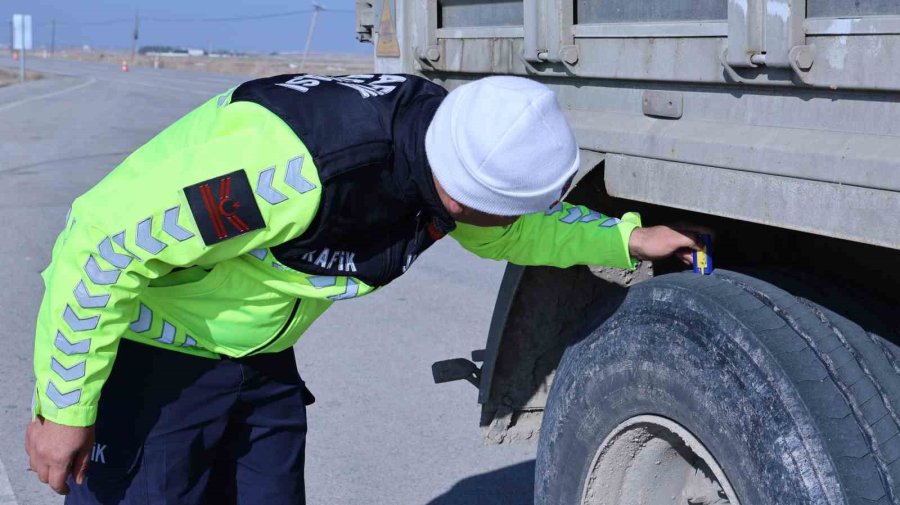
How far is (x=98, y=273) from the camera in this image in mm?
2139

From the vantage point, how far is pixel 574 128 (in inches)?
105

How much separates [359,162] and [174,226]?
346 millimetres

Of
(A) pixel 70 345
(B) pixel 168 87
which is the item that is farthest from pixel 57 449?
(B) pixel 168 87

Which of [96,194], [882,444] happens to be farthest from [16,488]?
[882,444]

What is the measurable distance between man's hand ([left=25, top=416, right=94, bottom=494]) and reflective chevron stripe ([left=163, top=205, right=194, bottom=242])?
46 centimetres

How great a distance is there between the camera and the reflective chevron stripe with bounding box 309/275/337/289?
2369 mm

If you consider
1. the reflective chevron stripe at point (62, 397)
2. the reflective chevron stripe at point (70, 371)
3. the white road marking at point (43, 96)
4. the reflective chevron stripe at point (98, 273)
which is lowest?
the reflective chevron stripe at point (62, 397)

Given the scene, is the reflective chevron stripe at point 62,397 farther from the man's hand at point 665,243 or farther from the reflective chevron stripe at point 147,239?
the man's hand at point 665,243

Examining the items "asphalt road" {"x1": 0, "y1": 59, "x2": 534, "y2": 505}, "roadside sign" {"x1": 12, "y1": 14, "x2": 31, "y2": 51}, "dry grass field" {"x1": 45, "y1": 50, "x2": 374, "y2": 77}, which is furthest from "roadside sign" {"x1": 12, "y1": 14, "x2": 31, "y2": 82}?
"asphalt road" {"x1": 0, "y1": 59, "x2": 534, "y2": 505}

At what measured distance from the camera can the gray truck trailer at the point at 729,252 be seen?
200cm

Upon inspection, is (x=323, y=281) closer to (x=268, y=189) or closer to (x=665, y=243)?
(x=268, y=189)

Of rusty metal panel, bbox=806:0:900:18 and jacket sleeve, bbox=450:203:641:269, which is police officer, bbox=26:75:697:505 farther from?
rusty metal panel, bbox=806:0:900:18

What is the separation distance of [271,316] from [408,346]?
3659mm

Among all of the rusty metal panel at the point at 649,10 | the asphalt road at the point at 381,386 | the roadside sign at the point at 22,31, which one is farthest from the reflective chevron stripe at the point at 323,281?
the roadside sign at the point at 22,31
